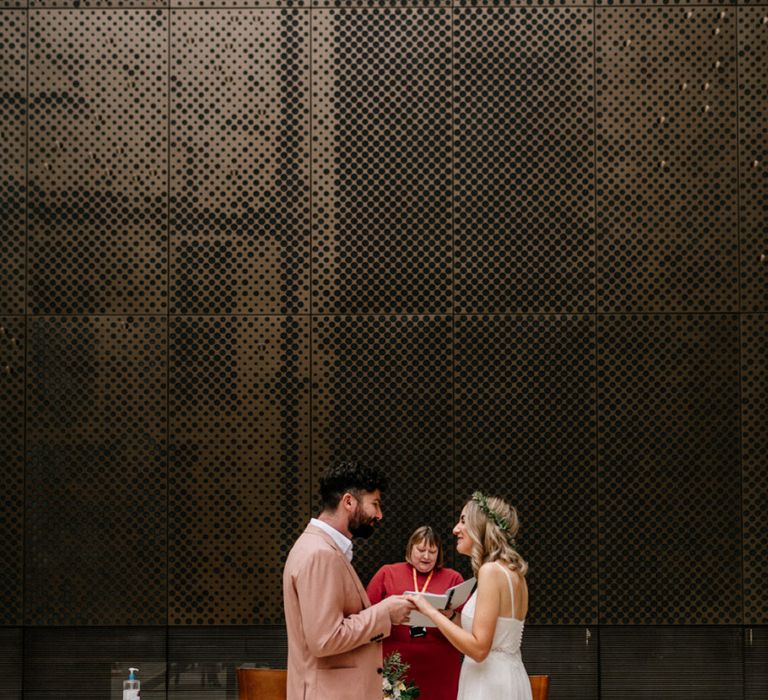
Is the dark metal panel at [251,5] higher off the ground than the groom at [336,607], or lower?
higher

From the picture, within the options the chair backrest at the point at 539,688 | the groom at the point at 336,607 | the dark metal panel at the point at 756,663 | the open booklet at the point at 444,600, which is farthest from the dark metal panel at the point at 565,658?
the groom at the point at 336,607

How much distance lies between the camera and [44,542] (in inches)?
232

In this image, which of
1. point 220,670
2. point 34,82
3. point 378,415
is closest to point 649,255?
point 378,415

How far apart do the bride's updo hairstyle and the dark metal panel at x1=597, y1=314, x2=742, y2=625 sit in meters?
2.05

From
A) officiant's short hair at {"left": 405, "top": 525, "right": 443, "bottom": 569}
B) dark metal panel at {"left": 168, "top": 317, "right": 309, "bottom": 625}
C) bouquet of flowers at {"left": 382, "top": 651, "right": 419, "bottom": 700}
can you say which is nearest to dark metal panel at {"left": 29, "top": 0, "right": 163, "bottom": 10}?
dark metal panel at {"left": 168, "top": 317, "right": 309, "bottom": 625}

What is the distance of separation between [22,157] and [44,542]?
266 cm

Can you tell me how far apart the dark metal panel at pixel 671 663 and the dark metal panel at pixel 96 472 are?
3047 mm

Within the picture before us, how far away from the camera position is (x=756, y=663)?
19.2ft

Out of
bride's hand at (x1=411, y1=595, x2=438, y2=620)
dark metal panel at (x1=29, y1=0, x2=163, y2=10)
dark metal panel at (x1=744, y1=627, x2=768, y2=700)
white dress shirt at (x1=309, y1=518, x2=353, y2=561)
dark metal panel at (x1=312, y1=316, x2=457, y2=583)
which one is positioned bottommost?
dark metal panel at (x1=744, y1=627, x2=768, y2=700)

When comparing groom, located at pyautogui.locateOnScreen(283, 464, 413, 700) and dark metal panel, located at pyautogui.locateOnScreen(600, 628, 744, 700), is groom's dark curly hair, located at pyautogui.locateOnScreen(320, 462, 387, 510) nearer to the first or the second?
groom, located at pyautogui.locateOnScreen(283, 464, 413, 700)

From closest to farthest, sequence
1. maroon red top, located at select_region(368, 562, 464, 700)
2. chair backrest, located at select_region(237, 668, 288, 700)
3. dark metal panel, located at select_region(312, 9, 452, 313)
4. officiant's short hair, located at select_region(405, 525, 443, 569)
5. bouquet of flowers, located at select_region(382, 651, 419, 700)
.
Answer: bouquet of flowers, located at select_region(382, 651, 419, 700) → chair backrest, located at select_region(237, 668, 288, 700) → maroon red top, located at select_region(368, 562, 464, 700) → officiant's short hair, located at select_region(405, 525, 443, 569) → dark metal panel, located at select_region(312, 9, 452, 313)

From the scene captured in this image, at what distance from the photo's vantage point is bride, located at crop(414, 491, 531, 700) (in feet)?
12.6

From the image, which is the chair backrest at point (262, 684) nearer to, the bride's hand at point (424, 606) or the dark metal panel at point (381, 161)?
the bride's hand at point (424, 606)

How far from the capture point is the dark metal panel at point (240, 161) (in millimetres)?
6023
